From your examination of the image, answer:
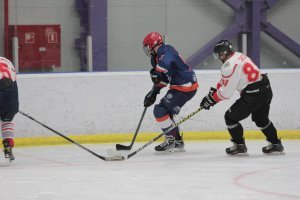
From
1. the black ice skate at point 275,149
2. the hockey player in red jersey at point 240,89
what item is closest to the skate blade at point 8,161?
the hockey player in red jersey at point 240,89

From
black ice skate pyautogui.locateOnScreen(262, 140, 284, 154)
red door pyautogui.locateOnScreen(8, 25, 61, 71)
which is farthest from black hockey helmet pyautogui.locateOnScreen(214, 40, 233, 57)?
red door pyautogui.locateOnScreen(8, 25, 61, 71)

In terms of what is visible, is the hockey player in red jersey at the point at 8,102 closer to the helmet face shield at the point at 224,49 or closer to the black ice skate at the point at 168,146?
the black ice skate at the point at 168,146

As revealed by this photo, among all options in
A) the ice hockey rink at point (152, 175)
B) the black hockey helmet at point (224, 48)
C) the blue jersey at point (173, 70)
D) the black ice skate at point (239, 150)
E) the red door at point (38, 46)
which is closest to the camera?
the ice hockey rink at point (152, 175)

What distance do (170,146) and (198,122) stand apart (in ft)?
3.30

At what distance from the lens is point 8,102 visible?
19.1ft

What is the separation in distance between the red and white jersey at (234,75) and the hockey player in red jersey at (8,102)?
A: 1493mm

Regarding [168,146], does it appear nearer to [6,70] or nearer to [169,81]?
[169,81]

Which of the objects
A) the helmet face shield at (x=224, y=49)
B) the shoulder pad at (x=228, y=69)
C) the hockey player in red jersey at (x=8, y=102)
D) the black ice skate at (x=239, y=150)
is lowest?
the black ice skate at (x=239, y=150)

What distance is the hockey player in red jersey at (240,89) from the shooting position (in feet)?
19.5

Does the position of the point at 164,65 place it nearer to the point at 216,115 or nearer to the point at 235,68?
the point at 235,68

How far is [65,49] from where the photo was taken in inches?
308

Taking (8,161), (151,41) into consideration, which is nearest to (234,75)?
(151,41)

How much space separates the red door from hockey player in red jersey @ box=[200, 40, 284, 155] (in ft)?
6.98

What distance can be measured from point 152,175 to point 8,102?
1.28m
